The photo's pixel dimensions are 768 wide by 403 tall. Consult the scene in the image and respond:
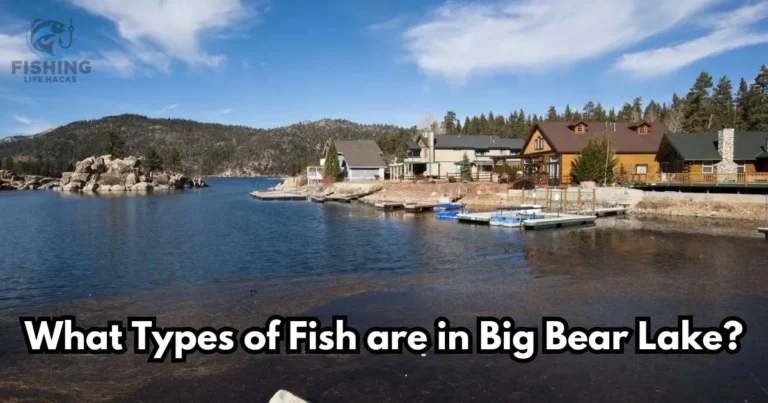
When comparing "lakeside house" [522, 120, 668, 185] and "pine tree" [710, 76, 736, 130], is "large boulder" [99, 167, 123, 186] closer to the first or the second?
"lakeside house" [522, 120, 668, 185]

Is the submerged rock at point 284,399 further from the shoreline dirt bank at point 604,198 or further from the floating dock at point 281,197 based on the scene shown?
the floating dock at point 281,197

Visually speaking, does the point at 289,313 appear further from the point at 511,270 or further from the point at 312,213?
the point at 312,213

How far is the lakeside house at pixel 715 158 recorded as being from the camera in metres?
44.8

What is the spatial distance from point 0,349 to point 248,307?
260 inches

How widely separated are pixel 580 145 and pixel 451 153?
24.5 meters

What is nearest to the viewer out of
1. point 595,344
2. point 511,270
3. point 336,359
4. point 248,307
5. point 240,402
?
point 240,402

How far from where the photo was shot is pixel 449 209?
54.4m

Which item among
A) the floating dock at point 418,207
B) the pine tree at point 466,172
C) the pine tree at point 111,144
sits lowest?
the floating dock at point 418,207

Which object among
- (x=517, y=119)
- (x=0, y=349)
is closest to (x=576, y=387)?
(x=0, y=349)

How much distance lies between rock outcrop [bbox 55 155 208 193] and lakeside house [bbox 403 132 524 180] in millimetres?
73734

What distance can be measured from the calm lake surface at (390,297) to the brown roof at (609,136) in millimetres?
22026

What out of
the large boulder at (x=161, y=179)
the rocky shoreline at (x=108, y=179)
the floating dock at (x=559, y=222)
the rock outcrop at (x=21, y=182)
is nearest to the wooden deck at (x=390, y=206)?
the floating dock at (x=559, y=222)

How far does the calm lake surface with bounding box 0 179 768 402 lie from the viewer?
34.5 feet

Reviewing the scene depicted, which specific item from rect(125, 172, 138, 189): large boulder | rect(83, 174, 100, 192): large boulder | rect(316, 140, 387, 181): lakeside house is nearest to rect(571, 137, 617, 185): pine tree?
rect(316, 140, 387, 181): lakeside house
